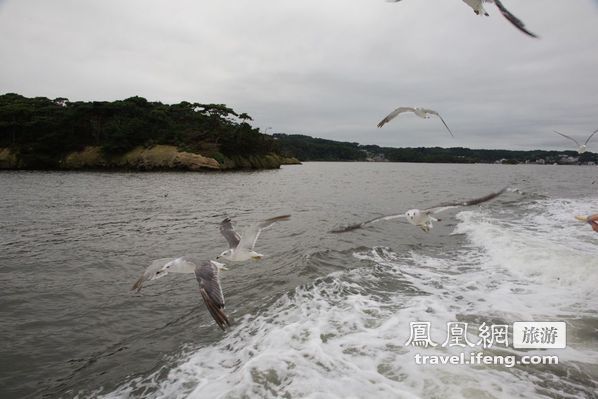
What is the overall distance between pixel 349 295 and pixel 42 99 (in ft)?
242

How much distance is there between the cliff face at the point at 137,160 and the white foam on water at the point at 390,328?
4372 cm

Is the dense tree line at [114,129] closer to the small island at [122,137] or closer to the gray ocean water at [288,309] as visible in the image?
the small island at [122,137]

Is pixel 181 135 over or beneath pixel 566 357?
over

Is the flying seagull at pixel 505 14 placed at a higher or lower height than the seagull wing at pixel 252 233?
higher

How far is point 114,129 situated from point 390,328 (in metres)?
56.0

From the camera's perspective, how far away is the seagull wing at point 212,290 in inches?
165

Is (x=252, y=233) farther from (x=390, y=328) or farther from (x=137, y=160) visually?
(x=137, y=160)

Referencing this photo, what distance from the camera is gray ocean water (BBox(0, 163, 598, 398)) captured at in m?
4.45

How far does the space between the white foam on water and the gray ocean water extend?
24mm

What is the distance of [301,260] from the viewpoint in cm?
924

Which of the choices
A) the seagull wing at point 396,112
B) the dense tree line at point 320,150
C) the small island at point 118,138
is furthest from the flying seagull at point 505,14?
the dense tree line at point 320,150

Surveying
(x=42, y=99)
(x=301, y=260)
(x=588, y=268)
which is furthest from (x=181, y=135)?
(x=588, y=268)

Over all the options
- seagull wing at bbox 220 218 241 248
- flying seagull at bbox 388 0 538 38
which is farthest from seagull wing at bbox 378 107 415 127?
seagull wing at bbox 220 218 241 248

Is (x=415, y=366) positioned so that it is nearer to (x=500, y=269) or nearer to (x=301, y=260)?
(x=301, y=260)
